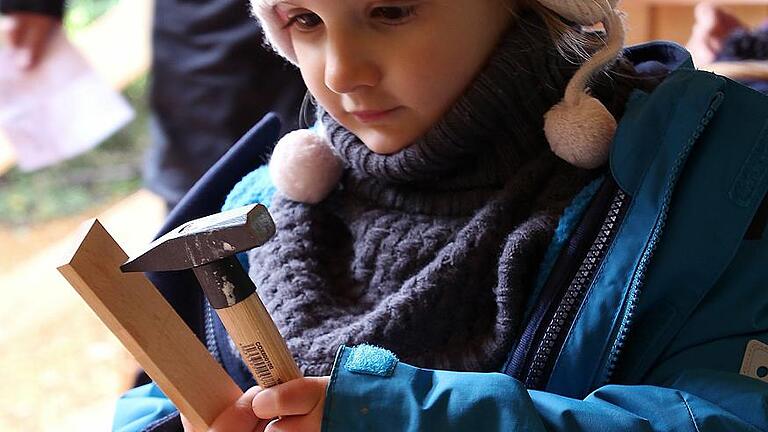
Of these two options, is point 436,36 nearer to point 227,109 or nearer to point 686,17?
point 227,109

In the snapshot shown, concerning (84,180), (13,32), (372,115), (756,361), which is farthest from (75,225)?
(756,361)

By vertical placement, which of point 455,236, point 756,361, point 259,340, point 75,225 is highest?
point 259,340

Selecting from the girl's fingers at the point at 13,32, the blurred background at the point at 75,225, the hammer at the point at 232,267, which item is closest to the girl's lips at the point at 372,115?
the hammer at the point at 232,267

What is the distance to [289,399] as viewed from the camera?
74cm

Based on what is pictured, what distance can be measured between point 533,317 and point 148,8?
1.54 meters

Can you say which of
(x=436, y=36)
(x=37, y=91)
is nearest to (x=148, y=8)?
(x=37, y=91)

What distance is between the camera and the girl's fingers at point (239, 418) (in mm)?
772

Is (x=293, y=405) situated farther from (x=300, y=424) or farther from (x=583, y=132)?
(x=583, y=132)

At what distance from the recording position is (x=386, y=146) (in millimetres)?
908

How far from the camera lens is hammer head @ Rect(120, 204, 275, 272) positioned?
2.21 ft

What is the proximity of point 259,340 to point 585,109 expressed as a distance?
1.17ft

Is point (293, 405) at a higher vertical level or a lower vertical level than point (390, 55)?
lower

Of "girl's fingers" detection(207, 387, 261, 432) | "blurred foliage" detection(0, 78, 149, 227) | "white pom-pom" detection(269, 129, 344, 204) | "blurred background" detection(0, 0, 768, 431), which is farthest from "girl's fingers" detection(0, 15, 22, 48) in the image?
"blurred foliage" detection(0, 78, 149, 227)

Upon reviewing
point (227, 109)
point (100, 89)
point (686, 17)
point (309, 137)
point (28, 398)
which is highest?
point (309, 137)
